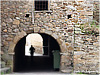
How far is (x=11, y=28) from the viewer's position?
7.10 m

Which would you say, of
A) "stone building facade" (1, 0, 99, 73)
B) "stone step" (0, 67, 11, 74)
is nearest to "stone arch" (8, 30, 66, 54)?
"stone building facade" (1, 0, 99, 73)

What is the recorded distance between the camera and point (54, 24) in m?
7.07

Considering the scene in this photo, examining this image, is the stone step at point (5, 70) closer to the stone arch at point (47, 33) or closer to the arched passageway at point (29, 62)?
the arched passageway at point (29, 62)

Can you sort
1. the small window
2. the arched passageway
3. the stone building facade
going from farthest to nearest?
the arched passageway
the small window
the stone building facade

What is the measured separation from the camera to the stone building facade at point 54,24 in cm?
700

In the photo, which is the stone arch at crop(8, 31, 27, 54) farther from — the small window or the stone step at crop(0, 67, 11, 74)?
the small window

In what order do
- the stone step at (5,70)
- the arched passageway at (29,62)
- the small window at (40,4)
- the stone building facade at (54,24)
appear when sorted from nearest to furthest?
the stone step at (5,70)
the stone building facade at (54,24)
the small window at (40,4)
the arched passageway at (29,62)

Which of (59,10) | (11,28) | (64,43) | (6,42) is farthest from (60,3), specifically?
(6,42)

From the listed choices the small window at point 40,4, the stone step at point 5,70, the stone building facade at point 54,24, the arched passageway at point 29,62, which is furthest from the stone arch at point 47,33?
the small window at point 40,4

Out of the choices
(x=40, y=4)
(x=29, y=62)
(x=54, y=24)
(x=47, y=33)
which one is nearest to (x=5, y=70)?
(x=47, y=33)

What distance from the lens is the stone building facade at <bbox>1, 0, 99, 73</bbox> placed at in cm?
Result: 700

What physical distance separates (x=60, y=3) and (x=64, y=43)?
1793 millimetres

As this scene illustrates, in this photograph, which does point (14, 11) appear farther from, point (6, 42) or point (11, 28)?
point (6, 42)

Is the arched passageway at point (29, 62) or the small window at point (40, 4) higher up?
the small window at point (40, 4)
